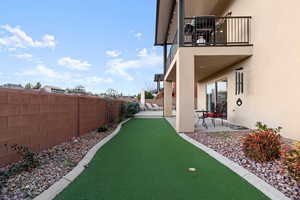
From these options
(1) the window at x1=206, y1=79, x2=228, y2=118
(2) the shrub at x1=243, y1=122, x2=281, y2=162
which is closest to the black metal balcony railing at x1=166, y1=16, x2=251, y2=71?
(1) the window at x1=206, y1=79, x2=228, y2=118

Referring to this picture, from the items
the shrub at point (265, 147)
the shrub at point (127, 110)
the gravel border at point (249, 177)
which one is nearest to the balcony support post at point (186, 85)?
the gravel border at point (249, 177)

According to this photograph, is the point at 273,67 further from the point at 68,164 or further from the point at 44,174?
the point at 44,174

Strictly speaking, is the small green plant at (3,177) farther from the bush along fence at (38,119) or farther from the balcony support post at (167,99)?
the balcony support post at (167,99)

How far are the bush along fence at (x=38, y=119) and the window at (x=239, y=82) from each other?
6.19 m

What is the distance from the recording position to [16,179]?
308 centimetres

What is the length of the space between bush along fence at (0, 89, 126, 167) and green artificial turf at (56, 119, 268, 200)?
136 cm

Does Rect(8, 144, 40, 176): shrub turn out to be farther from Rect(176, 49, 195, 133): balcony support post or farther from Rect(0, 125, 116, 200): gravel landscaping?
Rect(176, 49, 195, 133): balcony support post

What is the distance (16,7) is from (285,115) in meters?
12.4

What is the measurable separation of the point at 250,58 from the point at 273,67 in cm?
149

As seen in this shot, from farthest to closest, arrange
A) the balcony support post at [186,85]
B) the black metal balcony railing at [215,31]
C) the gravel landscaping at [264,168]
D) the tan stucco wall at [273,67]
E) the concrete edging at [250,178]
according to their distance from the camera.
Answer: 1. the black metal balcony railing at [215,31]
2. the balcony support post at [186,85]
3. the tan stucco wall at [273,67]
4. the gravel landscaping at [264,168]
5. the concrete edging at [250,178]

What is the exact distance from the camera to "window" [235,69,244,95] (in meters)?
8.12

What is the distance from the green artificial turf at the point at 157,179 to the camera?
Result: 2.66 metres

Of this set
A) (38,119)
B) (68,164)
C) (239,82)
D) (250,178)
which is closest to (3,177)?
(68,164)

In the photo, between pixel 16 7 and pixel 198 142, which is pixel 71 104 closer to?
pixel 198 142
